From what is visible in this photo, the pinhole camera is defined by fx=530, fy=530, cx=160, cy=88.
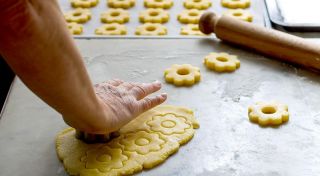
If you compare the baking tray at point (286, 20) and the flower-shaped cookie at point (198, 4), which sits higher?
the flower-shaped cookie at point (198, 4)

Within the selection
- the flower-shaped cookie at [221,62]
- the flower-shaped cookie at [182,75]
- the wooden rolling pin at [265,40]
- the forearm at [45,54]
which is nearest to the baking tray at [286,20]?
the wooden rolling pin at [265,40]

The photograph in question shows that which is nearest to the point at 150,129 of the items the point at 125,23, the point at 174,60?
the point at 174,60

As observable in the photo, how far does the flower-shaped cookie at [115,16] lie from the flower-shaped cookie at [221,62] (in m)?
0.44

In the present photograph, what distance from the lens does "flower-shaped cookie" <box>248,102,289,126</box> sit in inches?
56.1

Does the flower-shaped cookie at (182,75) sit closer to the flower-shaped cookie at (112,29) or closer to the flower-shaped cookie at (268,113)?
the flower-shaped cookie at (268,113)

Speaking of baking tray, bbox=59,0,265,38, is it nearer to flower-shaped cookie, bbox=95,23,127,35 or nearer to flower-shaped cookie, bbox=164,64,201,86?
flower-shaped cookie, bbox=95,23,127,35

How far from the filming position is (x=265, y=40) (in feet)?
5.69

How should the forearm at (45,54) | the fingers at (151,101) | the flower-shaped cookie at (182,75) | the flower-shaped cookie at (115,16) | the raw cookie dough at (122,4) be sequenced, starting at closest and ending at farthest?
1. the forearm at (45,54)
2. the fingers at (151,101)
3. the flower-shaped cookie at (182,75)
4. the flower-shaped cookie at (115,16)
5. the raw cookie dough at (122,4)

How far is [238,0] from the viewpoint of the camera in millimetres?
2150

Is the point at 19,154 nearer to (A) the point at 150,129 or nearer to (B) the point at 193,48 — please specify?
(A) the point at 150,129

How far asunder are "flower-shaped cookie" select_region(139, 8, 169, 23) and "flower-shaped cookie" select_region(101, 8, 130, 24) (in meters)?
0.06

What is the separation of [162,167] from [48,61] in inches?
16.5

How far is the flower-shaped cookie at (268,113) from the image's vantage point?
142cm

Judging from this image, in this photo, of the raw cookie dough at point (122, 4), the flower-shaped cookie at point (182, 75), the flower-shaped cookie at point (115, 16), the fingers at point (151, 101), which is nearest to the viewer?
the fingers at point (151, 101)
